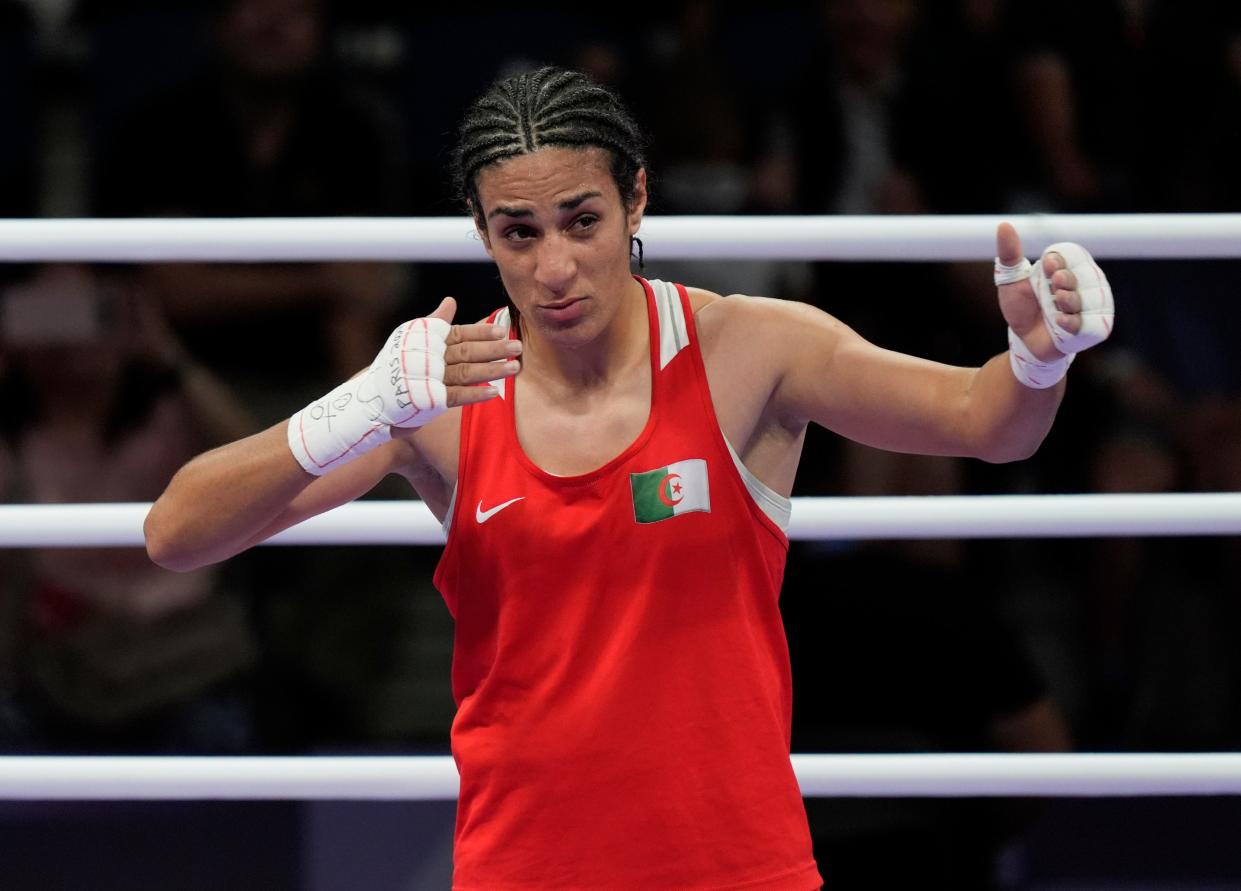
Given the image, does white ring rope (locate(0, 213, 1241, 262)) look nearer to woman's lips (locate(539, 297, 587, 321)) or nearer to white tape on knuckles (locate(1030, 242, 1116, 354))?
woman's lips (locate(539, 297, 587, 321))

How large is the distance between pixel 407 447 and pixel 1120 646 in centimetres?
224

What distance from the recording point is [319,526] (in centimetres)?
193

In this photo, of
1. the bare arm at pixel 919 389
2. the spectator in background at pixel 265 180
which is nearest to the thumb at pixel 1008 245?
the bare arm at pixel 919 389

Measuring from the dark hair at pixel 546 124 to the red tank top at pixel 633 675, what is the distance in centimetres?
26

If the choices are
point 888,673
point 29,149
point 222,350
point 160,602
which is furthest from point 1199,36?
Answer: point 29,149

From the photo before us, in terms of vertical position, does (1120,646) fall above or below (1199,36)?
below

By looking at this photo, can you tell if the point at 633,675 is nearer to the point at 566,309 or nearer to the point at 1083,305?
the point at 566,309

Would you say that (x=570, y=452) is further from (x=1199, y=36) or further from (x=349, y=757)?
(x=1199, y=36)

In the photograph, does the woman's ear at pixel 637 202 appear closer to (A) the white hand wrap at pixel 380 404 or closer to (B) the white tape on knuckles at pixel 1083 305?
(A) the white hand wrap at pixel 380 404

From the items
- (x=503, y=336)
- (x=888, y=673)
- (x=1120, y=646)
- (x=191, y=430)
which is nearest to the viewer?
(x=503, y=336)

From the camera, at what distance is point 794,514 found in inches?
74.7

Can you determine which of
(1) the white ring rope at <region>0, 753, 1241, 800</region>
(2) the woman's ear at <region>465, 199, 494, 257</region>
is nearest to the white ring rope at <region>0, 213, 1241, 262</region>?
(2) the woman's ear at <region>465, 199, 494, 257</region>

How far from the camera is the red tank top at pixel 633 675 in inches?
62.7

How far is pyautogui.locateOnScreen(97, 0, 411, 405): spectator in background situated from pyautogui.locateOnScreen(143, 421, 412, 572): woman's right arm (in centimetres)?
183
